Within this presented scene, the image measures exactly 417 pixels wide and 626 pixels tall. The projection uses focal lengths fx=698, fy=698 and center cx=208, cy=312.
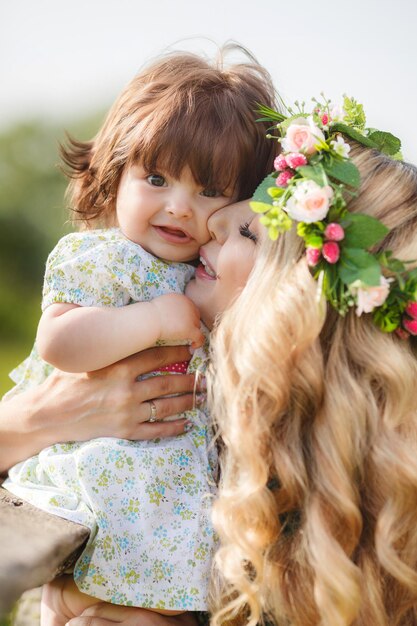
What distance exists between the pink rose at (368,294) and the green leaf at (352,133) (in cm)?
57

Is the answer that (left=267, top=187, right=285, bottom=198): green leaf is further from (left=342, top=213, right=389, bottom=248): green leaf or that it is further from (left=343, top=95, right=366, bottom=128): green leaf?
(left=343, top=95, right=366, bottom=128): green leaf

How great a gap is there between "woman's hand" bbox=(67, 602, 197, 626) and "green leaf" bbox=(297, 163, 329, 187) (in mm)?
1568

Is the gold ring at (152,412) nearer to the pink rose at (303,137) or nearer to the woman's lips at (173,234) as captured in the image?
the woman's lips at (173,234)

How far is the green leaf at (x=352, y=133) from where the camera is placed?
2357mm

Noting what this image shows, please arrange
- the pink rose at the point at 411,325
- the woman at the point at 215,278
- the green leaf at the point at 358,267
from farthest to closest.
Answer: the woman at the point at 215,278, the pink rose at the point at 411,325, the green leaf at the point at 358,267

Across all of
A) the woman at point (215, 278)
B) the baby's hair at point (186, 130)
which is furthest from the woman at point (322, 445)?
the baby's hair at point (186, 130)

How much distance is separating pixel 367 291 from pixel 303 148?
539 mm

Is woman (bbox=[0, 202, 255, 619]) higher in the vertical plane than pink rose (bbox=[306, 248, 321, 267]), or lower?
lower

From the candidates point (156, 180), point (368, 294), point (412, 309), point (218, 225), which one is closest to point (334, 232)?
point (368, 294)

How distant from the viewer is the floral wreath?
6.75ft

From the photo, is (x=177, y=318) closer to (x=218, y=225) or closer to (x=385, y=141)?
(x=218, y=225)

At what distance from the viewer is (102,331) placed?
2.42m

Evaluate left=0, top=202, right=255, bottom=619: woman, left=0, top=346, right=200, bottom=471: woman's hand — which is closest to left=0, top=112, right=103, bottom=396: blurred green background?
left=0, top=346, right=200, bottom=471: woman's hand

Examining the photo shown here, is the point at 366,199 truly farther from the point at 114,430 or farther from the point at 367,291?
the point at 114,430
